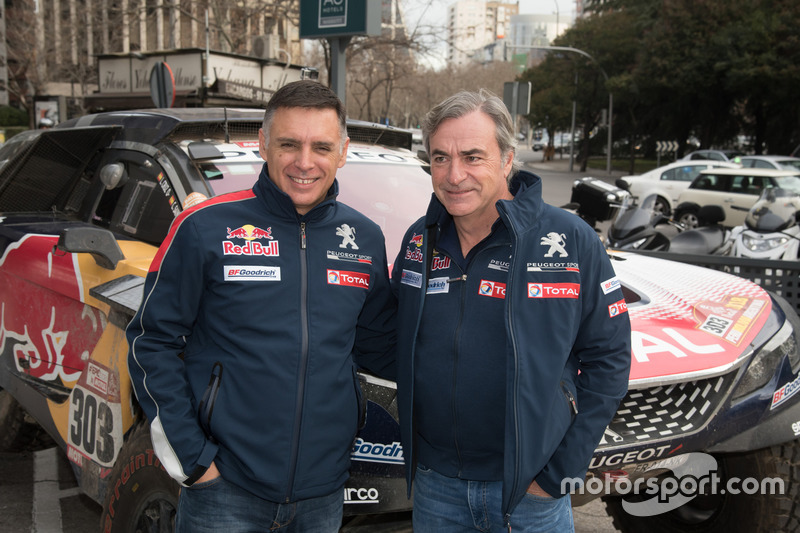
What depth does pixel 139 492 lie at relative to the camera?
264 centimetres

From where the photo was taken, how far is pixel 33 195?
4.25m

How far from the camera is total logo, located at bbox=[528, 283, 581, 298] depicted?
2.02 metres

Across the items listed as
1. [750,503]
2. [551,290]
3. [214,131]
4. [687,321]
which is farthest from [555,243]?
[214,131]

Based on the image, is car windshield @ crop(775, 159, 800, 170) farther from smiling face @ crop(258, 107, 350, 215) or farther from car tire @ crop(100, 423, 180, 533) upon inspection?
car tire @ crop(100, 423, 180, 533)

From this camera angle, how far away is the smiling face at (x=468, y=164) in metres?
2.15

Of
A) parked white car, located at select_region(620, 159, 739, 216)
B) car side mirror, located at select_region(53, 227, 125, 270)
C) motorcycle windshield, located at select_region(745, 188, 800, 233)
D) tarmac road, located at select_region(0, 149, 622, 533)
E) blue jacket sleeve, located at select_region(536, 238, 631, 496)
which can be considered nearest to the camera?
blue jacket sleeve, located at select_region(536, 238, 631, 496)

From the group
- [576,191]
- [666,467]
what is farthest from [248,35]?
[666,467]

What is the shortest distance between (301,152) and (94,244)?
1162mm

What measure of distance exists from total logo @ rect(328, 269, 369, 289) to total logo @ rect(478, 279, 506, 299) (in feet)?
1.18

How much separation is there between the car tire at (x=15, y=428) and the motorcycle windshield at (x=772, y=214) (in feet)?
22.4

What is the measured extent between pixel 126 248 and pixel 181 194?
362mm

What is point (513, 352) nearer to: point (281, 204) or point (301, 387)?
point (301, 387)

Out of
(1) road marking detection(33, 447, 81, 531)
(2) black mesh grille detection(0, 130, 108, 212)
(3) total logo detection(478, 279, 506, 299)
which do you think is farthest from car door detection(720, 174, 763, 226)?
(3) total logo detection(478, 279, 506, 299)

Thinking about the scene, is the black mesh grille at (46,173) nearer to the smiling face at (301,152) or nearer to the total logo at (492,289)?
the smiling face at (301,152)
